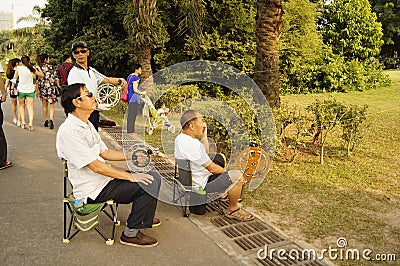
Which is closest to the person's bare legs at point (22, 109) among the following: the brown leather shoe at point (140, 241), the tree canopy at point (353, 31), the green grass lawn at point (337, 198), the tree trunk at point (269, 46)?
the green grass lawn at point (337, 198)

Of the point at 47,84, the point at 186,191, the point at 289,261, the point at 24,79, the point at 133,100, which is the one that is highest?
the point at 24,79

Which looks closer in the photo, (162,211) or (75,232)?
(75,232)

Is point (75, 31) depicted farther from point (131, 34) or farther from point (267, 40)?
point (267, 40)

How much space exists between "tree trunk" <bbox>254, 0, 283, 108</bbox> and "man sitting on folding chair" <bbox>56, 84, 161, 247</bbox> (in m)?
4.41

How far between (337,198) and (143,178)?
2889 mm

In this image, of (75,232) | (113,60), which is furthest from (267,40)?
(113,60)

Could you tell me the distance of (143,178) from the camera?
389cm

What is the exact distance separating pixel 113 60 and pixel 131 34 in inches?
161

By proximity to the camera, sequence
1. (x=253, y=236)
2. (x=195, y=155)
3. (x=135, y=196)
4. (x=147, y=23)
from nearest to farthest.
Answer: (x=135, y=196) → (x=253, y=236) → (x=195, y=155) → (x=147, y=23)

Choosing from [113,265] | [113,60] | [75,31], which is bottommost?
[113,265]

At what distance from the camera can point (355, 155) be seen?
304 inches

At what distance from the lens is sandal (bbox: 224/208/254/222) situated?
4673 millimetres

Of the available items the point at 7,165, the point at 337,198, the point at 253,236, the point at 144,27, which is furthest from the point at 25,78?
the point at 337,198

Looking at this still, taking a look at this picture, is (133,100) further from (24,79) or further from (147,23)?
(147,23)
